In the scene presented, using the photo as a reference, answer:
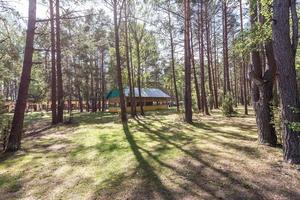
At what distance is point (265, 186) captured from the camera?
462 centimetres

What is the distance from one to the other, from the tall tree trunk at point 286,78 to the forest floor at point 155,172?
0.48m

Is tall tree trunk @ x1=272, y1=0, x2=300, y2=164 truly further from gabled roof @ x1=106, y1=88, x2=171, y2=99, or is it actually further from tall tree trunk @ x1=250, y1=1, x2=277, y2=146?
gabled roof @ x1=106, y1=88, x2=171, y2=99

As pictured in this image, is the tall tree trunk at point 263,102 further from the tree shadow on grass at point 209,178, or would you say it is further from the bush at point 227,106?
the bush at point 227,106

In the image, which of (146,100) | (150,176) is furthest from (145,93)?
(150,176)

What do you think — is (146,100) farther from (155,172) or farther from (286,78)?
(286,78)

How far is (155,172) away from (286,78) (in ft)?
11.6

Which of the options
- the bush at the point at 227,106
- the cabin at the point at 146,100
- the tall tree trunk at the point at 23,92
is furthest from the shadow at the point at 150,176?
the cabin at the point at 146,100

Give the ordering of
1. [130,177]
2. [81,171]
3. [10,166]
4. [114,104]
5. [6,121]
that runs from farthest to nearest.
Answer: [114,104] < [6,121] < [10,166] < [81,171] < [130,177]

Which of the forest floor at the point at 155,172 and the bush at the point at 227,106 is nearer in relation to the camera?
the forest floor at the point at 155,172

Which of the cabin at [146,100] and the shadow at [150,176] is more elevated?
the cabin at [146,100]

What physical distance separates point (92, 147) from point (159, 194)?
4.63m

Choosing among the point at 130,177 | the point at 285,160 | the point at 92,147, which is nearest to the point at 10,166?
the point at 92,147

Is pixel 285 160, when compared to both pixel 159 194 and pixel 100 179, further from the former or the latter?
pixel 100 179

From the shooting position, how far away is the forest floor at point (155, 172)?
15.2ft
